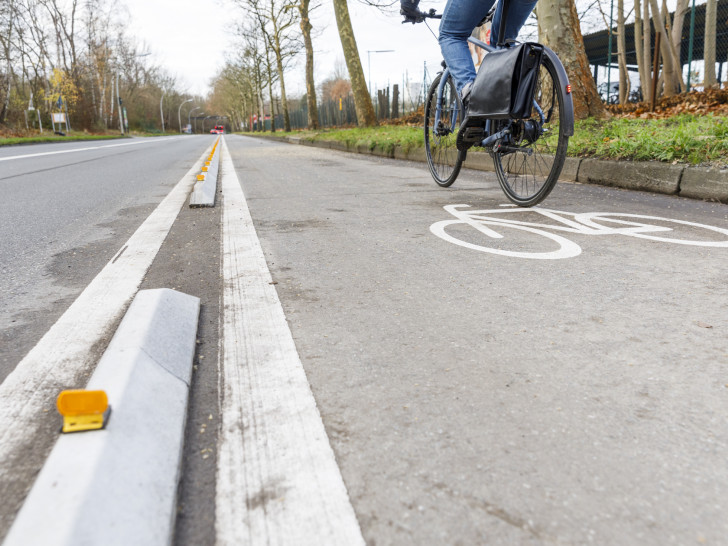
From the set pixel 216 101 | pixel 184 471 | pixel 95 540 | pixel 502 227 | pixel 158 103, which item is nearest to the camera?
pixel 95 540

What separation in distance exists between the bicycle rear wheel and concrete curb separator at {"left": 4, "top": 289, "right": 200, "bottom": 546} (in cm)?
391

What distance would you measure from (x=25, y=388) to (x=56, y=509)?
27.1 inches

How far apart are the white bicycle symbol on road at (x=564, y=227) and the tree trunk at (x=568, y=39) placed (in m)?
4.96

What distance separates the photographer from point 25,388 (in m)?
1.50

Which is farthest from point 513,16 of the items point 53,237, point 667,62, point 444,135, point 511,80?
point 667,62

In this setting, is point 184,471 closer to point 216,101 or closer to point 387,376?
point 387,376

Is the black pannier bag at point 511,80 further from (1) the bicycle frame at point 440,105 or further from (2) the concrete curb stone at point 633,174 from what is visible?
(2) the concrete curb stone at point 633,174

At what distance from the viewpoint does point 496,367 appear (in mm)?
1645

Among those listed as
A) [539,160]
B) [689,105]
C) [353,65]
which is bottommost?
[539,160]

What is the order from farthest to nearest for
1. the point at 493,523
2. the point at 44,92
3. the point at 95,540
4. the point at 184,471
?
the point at 44,92
the point at 184,471
the point at 493,523
the point at 95,540

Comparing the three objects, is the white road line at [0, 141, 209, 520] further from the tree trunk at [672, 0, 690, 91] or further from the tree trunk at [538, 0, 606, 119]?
the tree trunk at [672, 0, 690, 91]

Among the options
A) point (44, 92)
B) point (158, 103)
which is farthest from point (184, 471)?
point (158, 103)

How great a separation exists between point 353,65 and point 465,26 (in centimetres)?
1667

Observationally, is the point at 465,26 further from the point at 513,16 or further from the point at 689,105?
the point at 689,105
